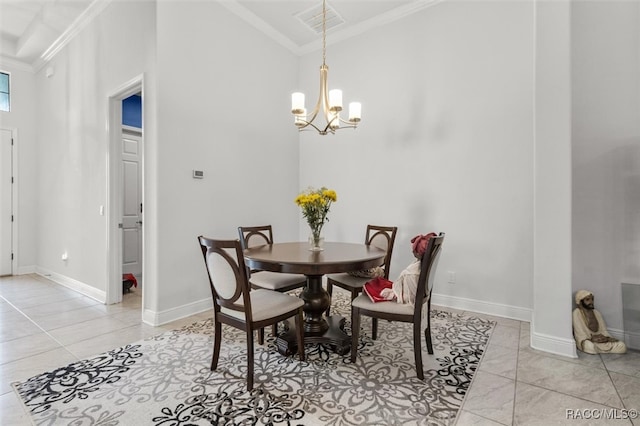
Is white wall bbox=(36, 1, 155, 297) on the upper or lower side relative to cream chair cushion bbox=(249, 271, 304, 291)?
upper

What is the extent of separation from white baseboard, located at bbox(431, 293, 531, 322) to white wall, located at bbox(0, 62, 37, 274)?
659 centimetres

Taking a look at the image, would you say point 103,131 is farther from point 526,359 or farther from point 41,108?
point 526,359

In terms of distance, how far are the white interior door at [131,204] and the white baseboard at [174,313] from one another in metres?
2.25

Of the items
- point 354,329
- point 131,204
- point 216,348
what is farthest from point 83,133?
point 354,329

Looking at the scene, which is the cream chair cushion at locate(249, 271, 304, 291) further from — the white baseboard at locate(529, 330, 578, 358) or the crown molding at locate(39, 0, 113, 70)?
the crown molding at locate(39, 0, 113, 70)

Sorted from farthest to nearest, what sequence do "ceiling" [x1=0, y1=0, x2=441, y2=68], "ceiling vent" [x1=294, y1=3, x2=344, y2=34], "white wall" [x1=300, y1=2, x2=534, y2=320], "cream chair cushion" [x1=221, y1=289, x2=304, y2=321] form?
"ceiling vent" [x1=294, y1=3, x2=344, y2=34] → "ceiling" [x1=0, y1=0, x2=441, y2=68] → "white wall" [x1=300, y1=2, x2=534, y2=320] → "cream chair cushion" [x1=221, y1=289, x2=304, y2=321]

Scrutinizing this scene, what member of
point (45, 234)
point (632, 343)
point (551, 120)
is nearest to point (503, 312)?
point (632, 343)

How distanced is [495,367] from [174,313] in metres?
2.87

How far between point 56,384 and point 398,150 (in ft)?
12.2

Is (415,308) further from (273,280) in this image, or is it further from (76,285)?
(76,285)

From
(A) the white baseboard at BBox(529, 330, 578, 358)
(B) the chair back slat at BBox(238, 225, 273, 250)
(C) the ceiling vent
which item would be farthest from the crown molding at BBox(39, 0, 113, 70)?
(A) the white baseboard at BBox(529, 330, 578, 358)

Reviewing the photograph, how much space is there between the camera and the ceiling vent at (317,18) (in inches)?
148

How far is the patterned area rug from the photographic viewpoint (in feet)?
5.39

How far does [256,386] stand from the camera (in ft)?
6.28
